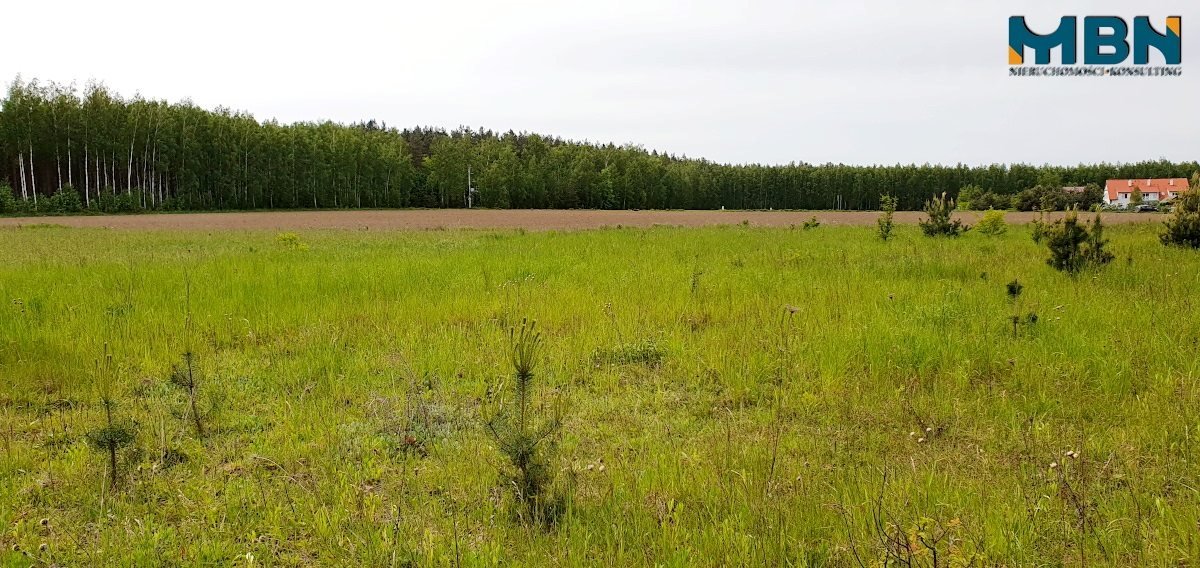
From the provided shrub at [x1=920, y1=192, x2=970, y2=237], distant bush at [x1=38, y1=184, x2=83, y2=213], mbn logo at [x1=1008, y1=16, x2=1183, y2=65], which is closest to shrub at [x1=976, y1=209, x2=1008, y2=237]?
shrub at [x1=920, y1=192, x2=970, y2=237]

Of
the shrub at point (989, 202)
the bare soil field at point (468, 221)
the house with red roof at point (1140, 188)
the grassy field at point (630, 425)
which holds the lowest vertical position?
the grassy field at point (630, 425)

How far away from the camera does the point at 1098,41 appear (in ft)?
58.2

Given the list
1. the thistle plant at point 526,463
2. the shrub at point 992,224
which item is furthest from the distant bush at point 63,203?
the thistle plant at point 526,463

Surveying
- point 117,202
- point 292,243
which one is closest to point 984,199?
point 292,243

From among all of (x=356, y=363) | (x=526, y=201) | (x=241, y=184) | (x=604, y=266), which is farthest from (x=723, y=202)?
(x=356, y=363)

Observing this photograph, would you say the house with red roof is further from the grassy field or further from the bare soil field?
the grassy field

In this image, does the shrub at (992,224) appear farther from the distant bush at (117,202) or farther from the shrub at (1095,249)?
the distant bush at (117,202)

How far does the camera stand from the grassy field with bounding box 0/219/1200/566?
294 centimetres

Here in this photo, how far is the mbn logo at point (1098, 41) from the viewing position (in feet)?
57.9

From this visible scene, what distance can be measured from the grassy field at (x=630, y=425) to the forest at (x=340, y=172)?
6520cm

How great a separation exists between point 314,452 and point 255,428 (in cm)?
78

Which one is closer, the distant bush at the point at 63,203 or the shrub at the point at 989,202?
the distant bush at the point at 63,203

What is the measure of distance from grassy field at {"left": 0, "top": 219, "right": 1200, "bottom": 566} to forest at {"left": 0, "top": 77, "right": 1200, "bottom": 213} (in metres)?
65.2

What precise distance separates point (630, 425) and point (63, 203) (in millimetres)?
69473
